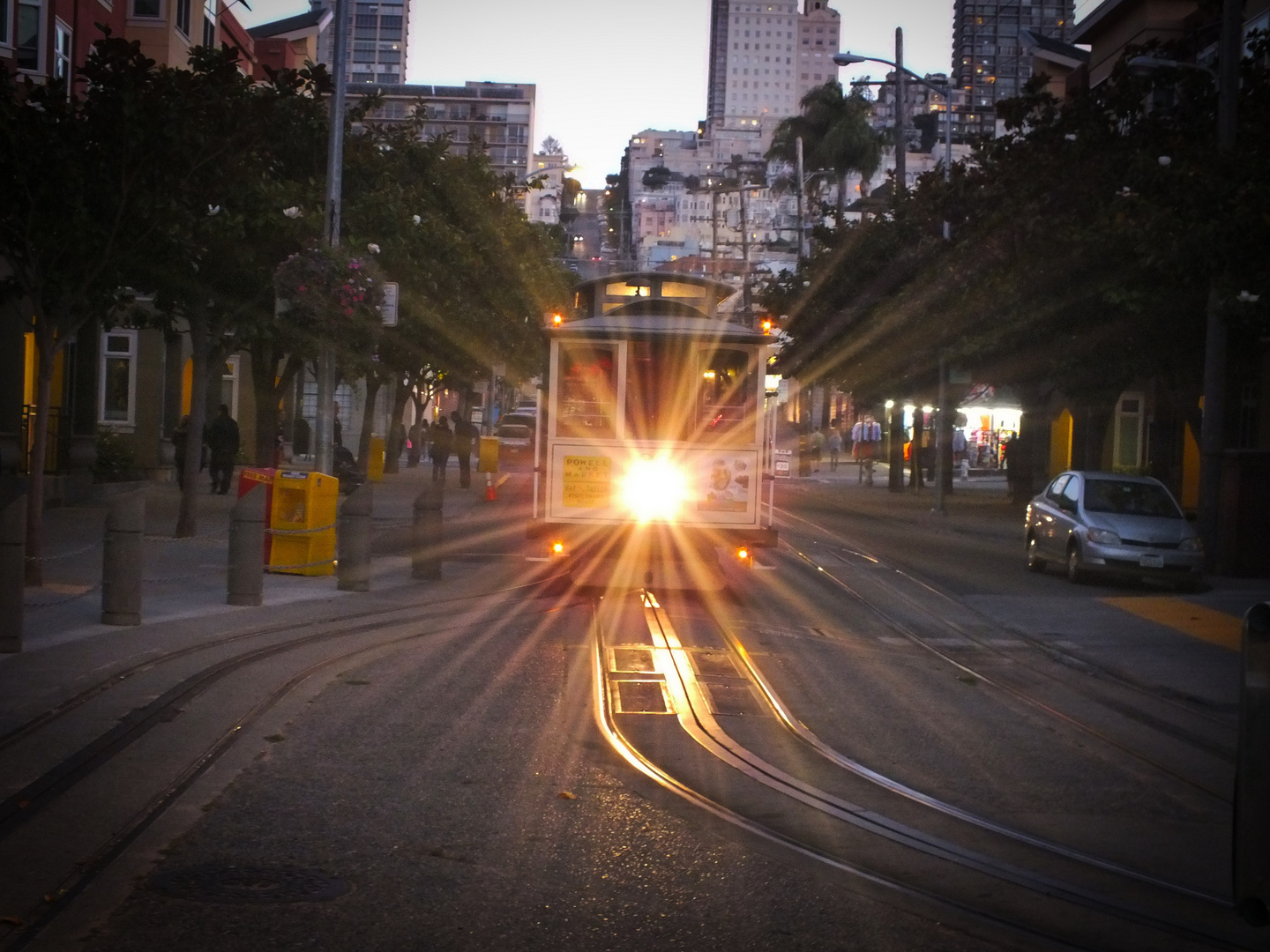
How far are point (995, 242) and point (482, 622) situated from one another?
1750 cm

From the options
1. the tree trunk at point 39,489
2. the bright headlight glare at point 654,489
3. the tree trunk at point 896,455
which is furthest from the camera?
the tree trunk at point 896,455

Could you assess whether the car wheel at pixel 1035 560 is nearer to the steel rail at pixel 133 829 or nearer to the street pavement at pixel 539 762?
the street pavement at pixel 539 762

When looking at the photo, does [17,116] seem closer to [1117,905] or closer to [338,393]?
[1117,905]

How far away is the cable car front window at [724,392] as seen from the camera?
1675cm

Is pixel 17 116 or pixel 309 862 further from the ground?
pixel 17 116

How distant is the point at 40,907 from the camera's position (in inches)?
212

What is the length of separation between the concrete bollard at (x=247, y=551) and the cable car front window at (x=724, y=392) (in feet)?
16.9

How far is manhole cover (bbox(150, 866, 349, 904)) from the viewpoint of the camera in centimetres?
564

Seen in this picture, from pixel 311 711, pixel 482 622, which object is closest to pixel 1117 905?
pixel 311 711

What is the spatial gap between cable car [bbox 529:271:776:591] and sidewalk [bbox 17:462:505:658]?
9.46 ft

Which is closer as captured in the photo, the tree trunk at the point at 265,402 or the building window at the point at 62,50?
the building window at the point at 62,50

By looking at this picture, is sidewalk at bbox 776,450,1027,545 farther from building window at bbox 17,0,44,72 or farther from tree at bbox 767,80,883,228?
tree at bbox 767,80,883,228

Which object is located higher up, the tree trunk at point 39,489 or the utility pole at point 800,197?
the utility pole at point 800,197

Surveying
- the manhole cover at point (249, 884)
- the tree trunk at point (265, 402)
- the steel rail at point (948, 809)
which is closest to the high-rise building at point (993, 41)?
the tree trunk at point (265, 402)
